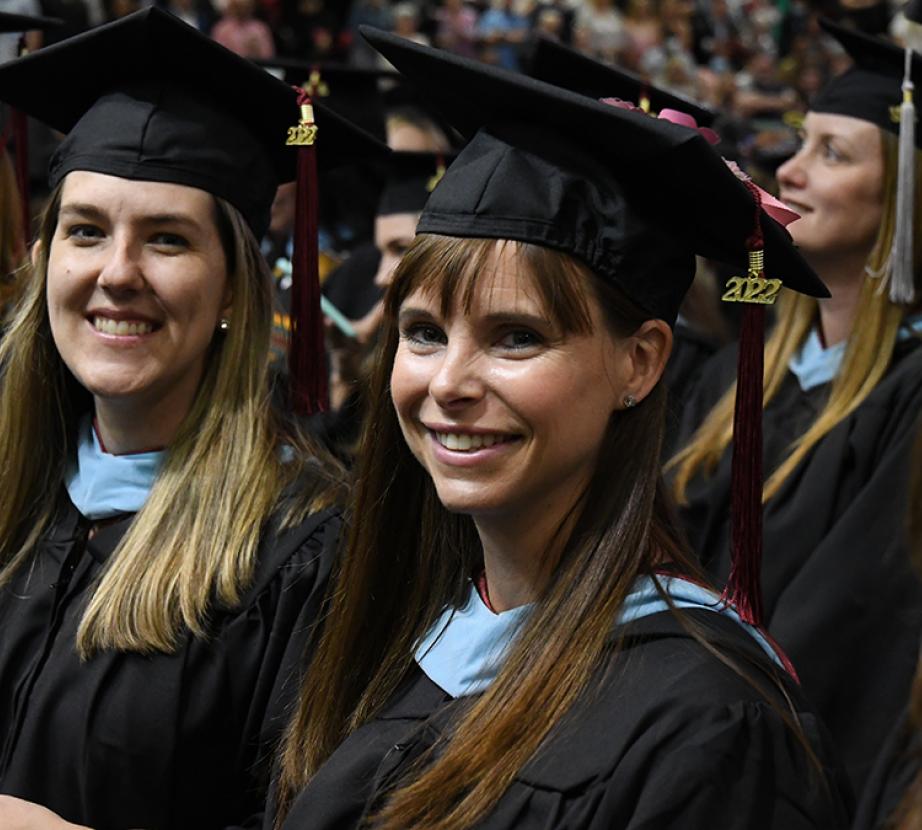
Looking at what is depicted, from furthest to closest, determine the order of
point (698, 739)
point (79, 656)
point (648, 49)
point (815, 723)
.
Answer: point (648, 49) → point (79, 656) → point (815, 723) → point (698, 739)

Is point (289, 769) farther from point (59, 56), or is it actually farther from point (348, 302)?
point (348, 302)

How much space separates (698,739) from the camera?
1711 mm

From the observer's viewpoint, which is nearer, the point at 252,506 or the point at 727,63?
the point at 252,506

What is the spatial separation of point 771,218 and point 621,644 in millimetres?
584

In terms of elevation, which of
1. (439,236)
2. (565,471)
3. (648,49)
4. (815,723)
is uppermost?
(648,49)

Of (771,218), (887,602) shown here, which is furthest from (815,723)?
(887,602)

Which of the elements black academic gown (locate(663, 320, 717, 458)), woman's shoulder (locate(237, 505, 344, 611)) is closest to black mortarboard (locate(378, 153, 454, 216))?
black academic gown (locate(663, 320, 717, 458))

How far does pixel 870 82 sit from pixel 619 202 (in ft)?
6.95

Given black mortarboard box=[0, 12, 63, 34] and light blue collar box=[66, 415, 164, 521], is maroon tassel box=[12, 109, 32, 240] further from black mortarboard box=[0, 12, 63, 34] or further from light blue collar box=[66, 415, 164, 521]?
light blue collar box=[66, 415, 164, 521]

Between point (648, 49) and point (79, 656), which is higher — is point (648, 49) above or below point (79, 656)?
above

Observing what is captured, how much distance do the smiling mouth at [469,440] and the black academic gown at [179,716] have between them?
1.98ft

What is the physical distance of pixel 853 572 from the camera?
3404mm

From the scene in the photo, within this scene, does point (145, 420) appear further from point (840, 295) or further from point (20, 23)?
point (840, 295)

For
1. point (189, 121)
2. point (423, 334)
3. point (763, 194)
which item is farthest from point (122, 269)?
point (763, 194)
